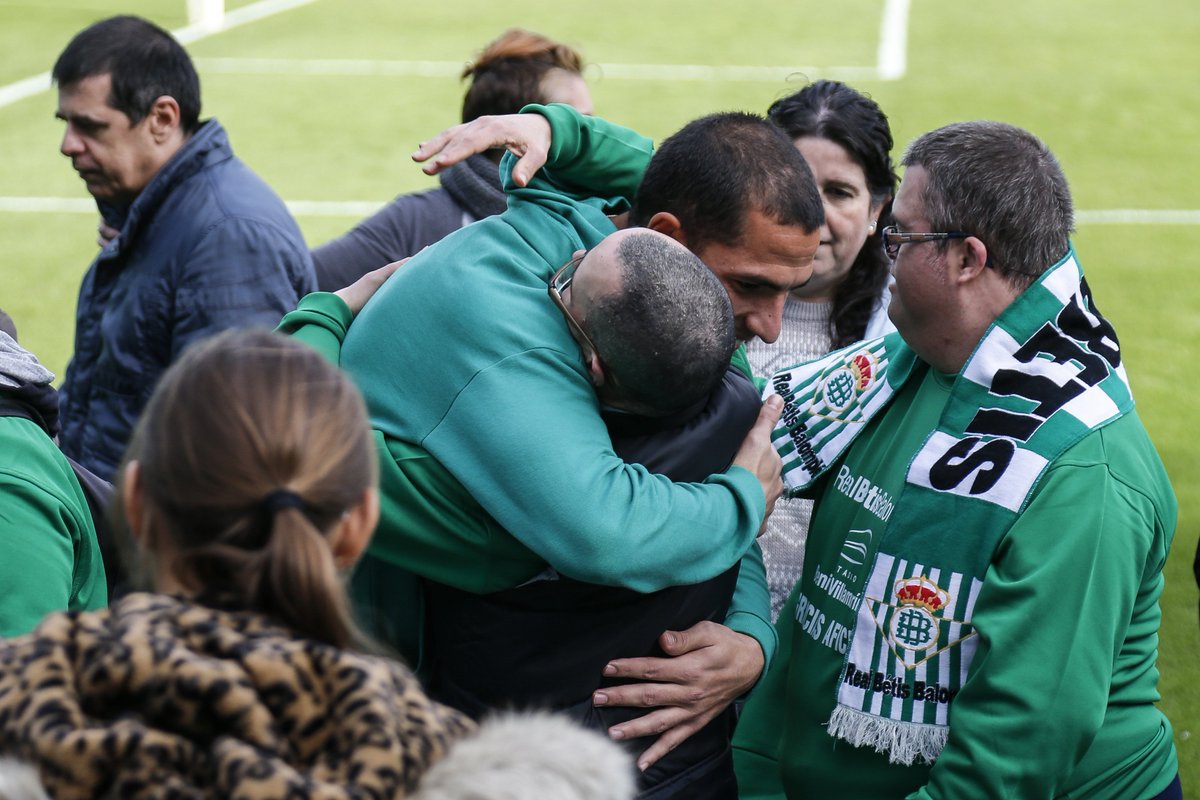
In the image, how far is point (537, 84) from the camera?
16.1 ft

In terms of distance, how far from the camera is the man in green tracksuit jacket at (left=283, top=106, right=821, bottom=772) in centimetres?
215

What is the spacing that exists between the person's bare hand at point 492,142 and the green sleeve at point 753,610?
3.01 ft

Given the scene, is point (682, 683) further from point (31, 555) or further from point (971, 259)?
point (31, 555)

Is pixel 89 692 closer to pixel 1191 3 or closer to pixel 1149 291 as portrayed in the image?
pixel 1149 291

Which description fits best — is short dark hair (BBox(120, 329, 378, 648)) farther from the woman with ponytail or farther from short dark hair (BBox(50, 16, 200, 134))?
short dark hair (BBox(50, 16, 200, 134))

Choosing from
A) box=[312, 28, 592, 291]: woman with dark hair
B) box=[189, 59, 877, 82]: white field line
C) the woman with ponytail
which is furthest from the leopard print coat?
box=[189, 59, 877, 82]: white field line

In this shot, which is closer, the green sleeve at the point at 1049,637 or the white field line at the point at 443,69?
the green sleeve at the point at 1049,637

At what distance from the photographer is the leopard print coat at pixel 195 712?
1480 mm

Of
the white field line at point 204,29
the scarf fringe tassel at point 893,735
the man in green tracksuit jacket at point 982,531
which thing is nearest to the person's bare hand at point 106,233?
the man in green tracksuit jacket at point 982,531

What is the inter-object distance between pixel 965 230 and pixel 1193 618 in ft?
12.4

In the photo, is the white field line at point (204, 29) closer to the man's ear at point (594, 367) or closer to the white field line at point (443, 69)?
the white field line at point (443, 69)

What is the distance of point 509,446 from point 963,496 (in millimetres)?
896

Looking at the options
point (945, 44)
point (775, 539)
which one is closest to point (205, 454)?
point (775, 539)

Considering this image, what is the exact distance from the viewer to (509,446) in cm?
216
